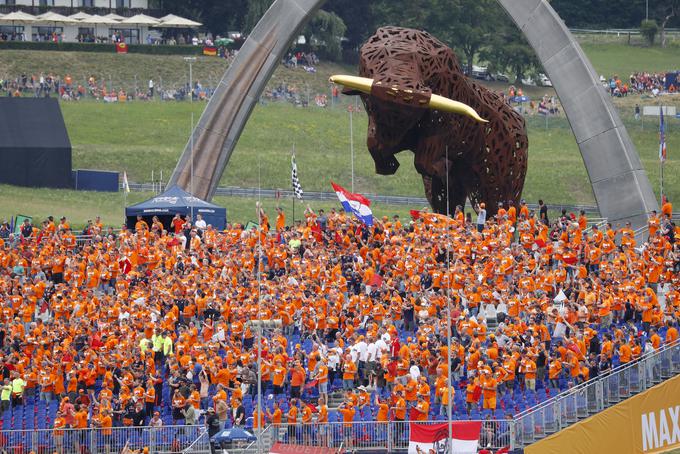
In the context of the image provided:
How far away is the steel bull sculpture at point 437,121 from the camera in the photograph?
39.2m

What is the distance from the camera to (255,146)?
78.1 m

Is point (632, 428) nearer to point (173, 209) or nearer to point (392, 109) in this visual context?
point (392, 109)

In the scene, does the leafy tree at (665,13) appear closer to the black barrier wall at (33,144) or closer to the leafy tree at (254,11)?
the leafy tree at (254,11)

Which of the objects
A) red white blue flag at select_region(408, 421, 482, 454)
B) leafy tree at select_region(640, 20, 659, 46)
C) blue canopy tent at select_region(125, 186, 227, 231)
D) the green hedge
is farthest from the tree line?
red white blue flag at select_region(408, 421, 482, 454)

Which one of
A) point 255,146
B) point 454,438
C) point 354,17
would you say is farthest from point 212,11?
point 454,438

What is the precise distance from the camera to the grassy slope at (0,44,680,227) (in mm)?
69625

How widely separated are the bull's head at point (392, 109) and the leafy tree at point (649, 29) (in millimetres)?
67097

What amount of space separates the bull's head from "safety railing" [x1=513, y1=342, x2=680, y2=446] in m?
7.35

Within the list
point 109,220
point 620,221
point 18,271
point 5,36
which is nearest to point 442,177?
point 620,221

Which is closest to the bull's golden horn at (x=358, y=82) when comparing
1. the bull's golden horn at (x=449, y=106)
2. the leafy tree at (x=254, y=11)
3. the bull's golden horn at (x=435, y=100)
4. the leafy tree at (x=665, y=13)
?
the bull's golden horn at (x=435, y=100)

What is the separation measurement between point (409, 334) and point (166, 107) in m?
47.9

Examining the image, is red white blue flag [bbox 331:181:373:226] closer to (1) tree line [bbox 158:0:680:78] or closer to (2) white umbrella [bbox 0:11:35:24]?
(1) tree line [bbox 158:0:680:78]

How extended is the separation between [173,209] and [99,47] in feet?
156

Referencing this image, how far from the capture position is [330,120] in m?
82.9
